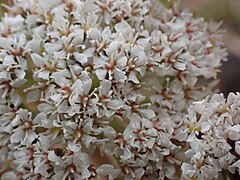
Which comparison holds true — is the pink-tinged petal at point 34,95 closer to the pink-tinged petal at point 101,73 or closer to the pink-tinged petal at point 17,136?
the pink-tinged petal at point 17,136

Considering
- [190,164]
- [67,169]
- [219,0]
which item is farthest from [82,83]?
A: [219,0]

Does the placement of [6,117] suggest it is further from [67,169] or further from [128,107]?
[128,107]

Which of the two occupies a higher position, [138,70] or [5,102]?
[138,70]

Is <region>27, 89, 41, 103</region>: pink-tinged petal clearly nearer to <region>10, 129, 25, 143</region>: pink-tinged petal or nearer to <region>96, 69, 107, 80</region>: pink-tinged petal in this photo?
<region>10, 129, 25, 143</region>: pink-tinged petal

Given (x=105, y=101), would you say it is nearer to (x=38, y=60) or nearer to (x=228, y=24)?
(x=38, y=60)

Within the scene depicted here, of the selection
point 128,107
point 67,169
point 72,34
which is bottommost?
point 67,169

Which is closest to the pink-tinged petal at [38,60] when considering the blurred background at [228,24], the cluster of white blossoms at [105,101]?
the cluster of white blossoms at [105,101]

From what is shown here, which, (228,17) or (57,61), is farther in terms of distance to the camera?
(228,17)
